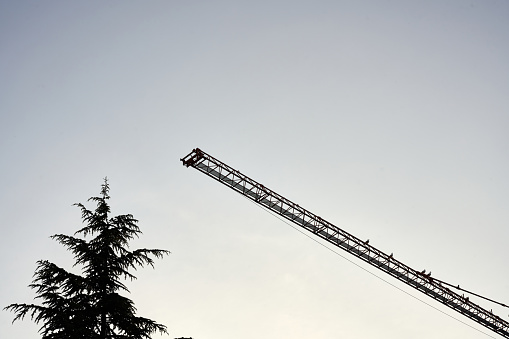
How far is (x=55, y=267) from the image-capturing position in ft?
71.3

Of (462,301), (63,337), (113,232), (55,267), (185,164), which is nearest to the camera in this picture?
(63,337)

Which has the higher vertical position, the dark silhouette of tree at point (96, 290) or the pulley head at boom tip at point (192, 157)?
the pulley head at boom tip at point (192, 157)

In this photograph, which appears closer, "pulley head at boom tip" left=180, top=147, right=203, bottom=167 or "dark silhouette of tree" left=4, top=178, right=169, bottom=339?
"dark silhouette of tree" left=4, top=178, right=169, bottom=339

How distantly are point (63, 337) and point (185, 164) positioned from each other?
36.6 metres

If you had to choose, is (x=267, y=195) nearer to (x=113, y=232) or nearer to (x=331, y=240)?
(x=331, y=240)

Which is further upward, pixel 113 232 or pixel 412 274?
pixel 412 274

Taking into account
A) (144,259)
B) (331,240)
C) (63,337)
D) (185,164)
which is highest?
(331,240)

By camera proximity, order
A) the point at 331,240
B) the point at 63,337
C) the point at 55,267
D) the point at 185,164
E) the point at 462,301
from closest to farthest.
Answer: the point at 63,337 < the point at 55,267 < the point at 185,164 < the point at 331,240 < the point at 462,301

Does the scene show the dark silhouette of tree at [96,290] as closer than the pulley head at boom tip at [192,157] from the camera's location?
Yes

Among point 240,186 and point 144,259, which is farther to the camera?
point 240,186

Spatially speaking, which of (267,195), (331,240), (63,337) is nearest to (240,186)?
(267,195)

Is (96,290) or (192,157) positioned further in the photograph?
(192,157)

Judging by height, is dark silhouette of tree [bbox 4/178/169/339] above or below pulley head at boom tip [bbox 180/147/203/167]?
below

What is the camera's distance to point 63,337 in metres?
20.2
